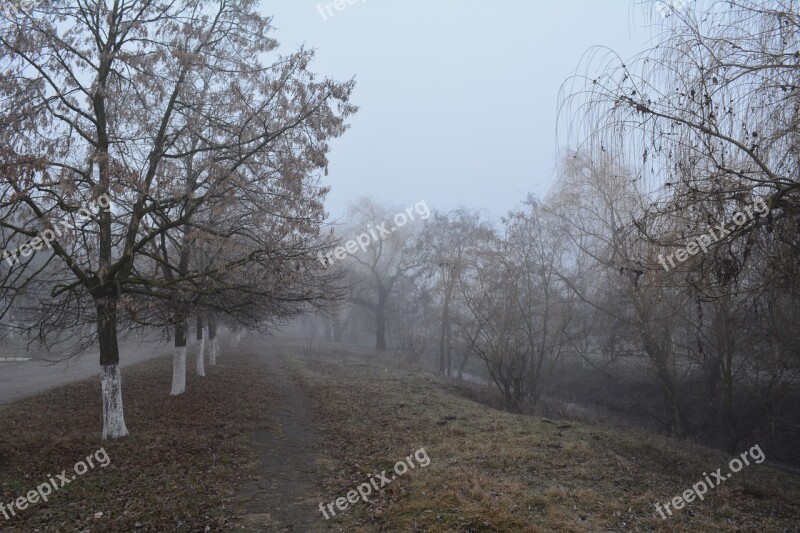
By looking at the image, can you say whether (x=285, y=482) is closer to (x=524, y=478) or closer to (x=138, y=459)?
(x=138, y=459)

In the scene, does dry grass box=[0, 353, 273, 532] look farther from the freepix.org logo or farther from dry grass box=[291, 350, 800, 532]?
the freepix.org logo

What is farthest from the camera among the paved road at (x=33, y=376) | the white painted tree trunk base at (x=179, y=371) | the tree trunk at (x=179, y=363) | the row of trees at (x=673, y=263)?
the paved road at (x=33, y=376)

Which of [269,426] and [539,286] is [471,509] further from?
[539,286]

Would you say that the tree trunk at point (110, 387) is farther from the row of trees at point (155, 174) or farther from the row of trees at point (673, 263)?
the row of trees at point (673, 263)

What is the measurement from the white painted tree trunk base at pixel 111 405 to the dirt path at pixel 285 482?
2729 millimetres

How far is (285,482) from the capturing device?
323 inches

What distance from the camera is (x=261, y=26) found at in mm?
12039

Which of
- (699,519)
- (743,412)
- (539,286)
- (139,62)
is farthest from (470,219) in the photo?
(699,519)

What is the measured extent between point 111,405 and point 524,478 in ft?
26.3

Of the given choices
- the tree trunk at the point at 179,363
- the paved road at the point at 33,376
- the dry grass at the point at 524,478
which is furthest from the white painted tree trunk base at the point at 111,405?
the paved road at the point at 33,376

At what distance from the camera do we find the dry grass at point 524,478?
6379 mm

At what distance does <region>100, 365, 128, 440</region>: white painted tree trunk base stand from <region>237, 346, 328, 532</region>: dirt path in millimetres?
2729

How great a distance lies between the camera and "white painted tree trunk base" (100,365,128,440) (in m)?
9.87

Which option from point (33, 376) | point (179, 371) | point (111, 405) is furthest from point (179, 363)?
point (33, 376)
